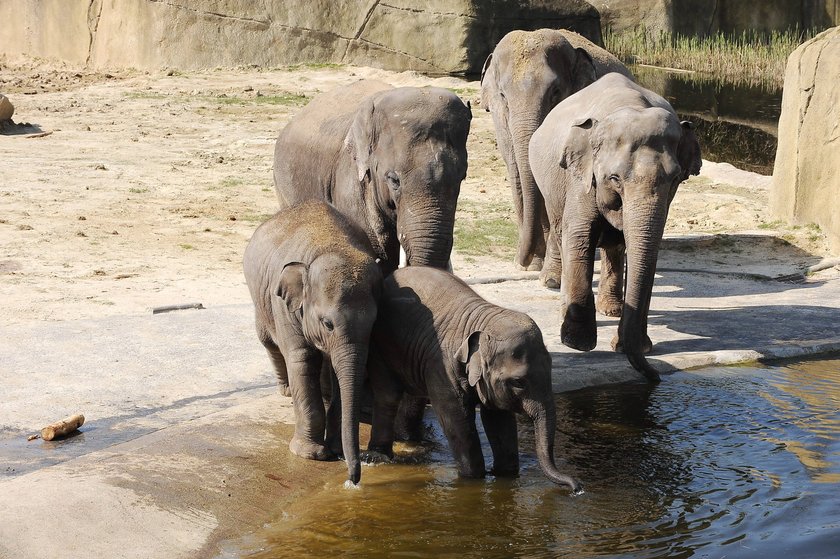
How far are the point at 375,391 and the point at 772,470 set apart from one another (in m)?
1.92

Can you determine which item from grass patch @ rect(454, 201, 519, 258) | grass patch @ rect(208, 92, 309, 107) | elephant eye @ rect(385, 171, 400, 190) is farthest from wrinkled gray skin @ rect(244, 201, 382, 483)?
grass patch @ rect(208, 92, 309, 107)

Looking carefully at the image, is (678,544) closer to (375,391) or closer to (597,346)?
(375,391)

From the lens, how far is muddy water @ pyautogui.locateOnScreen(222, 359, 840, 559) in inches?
205

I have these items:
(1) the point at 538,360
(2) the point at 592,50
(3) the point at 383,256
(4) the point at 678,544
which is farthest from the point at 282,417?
(2) the point at 592,50

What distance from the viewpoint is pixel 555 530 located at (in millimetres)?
5340

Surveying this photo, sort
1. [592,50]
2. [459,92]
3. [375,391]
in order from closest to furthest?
[375,391] → [592,50] → [459,92]

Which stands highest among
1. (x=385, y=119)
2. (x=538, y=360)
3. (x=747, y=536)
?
(x=385, y=119)

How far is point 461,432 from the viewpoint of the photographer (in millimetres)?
5770

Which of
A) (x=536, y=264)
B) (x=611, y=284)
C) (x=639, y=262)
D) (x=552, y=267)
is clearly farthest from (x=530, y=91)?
(x=639, y=262)

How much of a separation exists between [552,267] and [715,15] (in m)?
22.0

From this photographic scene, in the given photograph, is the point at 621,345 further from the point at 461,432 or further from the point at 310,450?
the point at 310,450

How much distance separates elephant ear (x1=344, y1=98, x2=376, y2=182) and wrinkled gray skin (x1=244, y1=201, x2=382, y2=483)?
0.46 m

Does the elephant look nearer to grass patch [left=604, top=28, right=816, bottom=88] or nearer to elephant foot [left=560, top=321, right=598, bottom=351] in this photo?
elephant foot [left=560, top=321, right=598, bottom=351]

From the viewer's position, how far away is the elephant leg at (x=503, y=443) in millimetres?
5859
